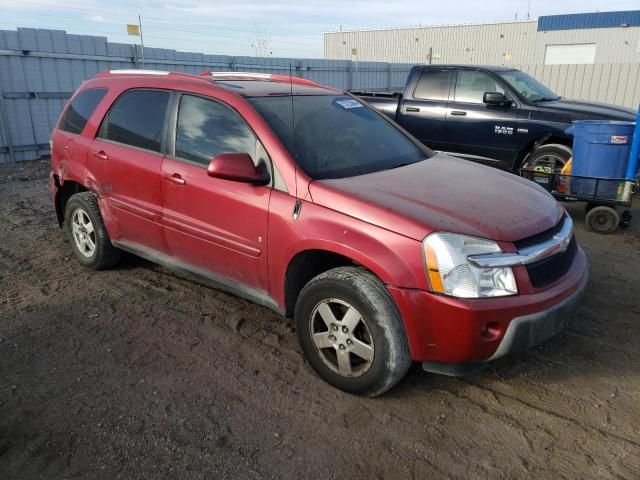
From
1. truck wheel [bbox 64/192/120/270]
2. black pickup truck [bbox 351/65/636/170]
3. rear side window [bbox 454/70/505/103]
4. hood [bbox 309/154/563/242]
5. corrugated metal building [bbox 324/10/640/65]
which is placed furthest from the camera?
corrugated metal building [bbox 324/10/640/65]

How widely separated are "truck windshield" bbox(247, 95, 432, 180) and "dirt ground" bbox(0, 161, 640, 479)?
4.20ft

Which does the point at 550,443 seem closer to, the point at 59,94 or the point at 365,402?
→ the point at 365,402

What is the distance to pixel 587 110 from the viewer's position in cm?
710

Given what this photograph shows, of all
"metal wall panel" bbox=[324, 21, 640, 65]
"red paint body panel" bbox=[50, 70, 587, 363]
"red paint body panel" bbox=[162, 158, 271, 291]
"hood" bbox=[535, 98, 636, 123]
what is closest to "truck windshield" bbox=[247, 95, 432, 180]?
"red paint body panel" bbox=[50, 70, 587, 363]

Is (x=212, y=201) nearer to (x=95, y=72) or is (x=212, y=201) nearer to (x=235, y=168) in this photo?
(x=235, y=168)

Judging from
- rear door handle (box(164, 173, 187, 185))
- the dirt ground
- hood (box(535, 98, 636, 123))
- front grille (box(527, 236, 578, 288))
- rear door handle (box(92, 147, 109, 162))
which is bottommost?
the dirt ground

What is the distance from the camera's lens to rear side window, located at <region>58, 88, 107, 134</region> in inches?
184

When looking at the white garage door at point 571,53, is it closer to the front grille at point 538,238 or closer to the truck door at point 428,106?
the truck door at point 428,106

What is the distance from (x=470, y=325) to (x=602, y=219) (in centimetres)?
444

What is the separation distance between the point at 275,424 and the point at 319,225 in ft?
3.69

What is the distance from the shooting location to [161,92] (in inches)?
161

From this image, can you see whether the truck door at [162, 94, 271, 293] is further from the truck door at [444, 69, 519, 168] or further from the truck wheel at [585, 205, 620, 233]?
the truck door at [444, 69, 519, 168]

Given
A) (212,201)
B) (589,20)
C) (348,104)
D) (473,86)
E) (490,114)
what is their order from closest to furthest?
(212,201) < (348,104) < (490,114) < (473,86) < (589,20)

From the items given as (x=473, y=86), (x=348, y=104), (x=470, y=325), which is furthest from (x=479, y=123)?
(x=470, y=325)
